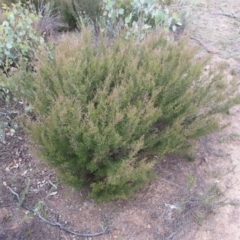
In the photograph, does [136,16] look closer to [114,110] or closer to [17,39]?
[17,39]

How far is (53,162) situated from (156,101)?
779 millimetres

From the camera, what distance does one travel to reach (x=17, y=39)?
120 inches

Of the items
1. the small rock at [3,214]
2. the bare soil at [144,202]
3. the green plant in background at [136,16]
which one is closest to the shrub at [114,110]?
the bare soil at [144,202]

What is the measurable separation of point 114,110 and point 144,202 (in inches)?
30.0

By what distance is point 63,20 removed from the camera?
4.28 m

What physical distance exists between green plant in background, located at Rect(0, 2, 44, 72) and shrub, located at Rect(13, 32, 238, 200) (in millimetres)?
562

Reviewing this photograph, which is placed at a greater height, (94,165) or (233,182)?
(94,165)

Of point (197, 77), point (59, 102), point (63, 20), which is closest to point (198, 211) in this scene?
point (197, 77)

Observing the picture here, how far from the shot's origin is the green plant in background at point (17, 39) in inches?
117

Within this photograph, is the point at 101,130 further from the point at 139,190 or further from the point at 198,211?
the point at 198,211

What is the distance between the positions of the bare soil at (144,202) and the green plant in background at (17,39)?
21.0 inches

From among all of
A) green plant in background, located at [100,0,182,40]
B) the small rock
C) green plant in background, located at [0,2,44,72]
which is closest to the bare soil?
the small rock

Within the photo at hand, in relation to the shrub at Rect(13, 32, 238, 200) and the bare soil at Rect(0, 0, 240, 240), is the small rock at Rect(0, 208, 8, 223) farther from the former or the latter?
the shrub at Rect(13, 32, 238, 200)

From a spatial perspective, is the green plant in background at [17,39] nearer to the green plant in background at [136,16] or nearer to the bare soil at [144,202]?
the bare soil at [144,202]
